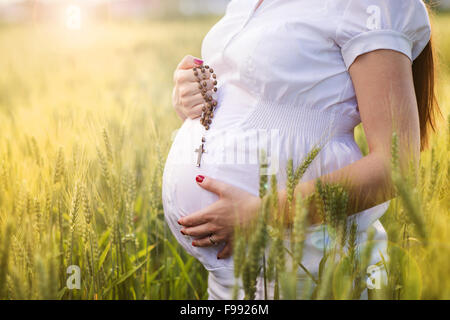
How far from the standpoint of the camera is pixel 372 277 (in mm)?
633

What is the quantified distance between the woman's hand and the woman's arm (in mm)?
106

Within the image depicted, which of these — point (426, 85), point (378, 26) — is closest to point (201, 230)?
point (378, 26)

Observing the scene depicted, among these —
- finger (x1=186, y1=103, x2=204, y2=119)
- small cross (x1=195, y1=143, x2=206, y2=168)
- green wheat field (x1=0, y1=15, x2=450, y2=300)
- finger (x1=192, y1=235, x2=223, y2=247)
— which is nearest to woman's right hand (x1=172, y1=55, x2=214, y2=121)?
finger (x1=186, y1=103, x2=204, y2=119)

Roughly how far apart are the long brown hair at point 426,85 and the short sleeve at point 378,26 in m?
0.16

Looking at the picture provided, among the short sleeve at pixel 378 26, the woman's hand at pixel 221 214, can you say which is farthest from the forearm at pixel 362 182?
the short sleeve at pixel 378 26

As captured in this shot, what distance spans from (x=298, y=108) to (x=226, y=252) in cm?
38

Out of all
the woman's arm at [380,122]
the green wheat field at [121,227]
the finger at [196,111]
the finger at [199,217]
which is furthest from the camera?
the finger at [196,111]

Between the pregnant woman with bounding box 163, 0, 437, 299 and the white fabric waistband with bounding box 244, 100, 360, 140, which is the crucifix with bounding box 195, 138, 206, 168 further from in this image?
the white fabric waistband with bounding box 244, 100, 360, 140

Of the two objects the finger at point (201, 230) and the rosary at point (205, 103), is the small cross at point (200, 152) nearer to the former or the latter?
the rosary at point (205, 103)

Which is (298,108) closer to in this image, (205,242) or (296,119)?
(296,119)

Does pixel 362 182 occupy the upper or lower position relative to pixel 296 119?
lower

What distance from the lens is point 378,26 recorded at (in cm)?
80

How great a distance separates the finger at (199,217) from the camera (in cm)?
90

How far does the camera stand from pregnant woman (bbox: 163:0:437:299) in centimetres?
79
